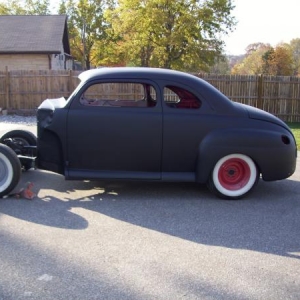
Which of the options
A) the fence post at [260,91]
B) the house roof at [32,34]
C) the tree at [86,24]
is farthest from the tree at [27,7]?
the fence post at [260,91]

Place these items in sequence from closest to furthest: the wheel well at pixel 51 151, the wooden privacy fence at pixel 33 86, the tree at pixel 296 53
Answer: the wheel well at pixel 51 151, the wooden privacy fence at pixel 33 86, the tree at pixel 296 53

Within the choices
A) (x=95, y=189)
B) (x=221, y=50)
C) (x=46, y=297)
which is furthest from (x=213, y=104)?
(x=221, y=50)

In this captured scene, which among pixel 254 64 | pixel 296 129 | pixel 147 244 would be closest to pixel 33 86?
pixel 296 129

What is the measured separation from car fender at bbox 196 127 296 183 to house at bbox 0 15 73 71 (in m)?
20.3

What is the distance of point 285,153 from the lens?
5.46m

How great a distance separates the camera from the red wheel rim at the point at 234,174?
5547 mm

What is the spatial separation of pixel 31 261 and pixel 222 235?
203 cm

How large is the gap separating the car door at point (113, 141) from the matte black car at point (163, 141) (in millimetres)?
14

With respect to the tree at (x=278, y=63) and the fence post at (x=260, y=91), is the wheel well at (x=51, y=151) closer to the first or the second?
the fence post at (x=260, y=91)

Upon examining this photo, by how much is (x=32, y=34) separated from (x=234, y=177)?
2350cm

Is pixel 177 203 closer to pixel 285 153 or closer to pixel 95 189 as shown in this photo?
pixel 95 189

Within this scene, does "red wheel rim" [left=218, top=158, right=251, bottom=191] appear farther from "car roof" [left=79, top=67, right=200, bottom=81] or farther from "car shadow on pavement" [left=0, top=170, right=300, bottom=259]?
"car roof" [left=79, top=67, right=200, bottom=81]

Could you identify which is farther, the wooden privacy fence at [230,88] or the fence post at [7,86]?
the fence post at [7,86]

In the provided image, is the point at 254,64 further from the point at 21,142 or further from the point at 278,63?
the point at 21,142
